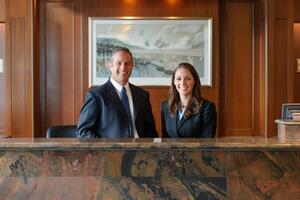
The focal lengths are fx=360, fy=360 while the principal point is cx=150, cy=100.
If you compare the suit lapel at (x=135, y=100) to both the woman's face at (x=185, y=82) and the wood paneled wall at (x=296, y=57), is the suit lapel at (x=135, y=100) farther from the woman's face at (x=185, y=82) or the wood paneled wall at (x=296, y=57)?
the wood paneled wall at (x=296, y=57)

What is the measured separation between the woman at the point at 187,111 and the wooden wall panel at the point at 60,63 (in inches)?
109

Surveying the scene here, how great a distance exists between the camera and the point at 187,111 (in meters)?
2.19

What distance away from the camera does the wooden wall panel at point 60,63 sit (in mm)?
4789

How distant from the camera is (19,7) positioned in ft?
15.1

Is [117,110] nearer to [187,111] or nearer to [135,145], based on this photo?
[187,111]

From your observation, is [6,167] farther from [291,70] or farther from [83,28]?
[291,70]

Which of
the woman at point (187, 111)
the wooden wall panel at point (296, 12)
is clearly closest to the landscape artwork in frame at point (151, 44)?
the wooden wall panel at point (296, 12)

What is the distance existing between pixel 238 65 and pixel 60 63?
2.41m

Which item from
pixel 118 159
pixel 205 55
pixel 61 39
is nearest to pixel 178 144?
pixel 118 159

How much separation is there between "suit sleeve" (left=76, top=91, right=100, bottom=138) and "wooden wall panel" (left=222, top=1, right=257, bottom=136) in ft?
10.3

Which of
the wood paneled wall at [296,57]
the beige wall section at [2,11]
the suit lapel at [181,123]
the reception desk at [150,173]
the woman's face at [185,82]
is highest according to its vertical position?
the beige wall section at [2,11]

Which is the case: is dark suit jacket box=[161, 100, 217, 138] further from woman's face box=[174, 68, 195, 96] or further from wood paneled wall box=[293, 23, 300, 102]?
wood paneled wall box=[293, 23, 300, 102]

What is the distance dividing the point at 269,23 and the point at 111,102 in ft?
10.4

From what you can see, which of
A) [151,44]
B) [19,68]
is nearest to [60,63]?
[19,68]
